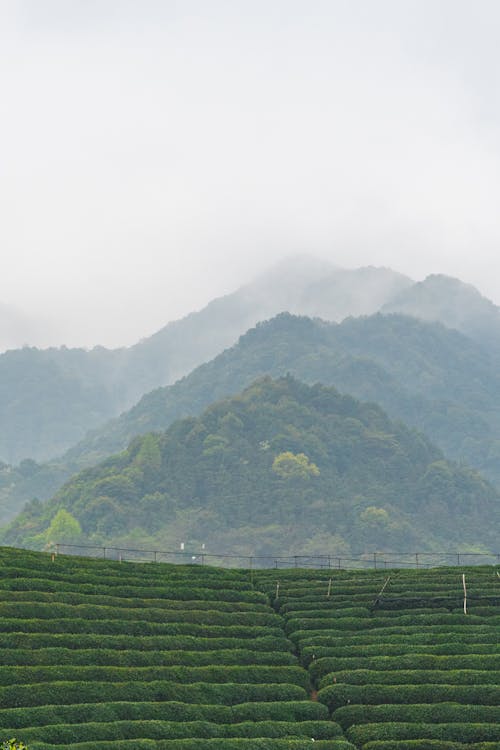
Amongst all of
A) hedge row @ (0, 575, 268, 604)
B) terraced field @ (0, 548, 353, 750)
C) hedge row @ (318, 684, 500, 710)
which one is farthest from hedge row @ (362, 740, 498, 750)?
hedge row @ (0, 575, 268, 604)

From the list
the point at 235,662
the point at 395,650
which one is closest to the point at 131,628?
the point at 235,662

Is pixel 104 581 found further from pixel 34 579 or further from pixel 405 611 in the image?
pixel 405 611

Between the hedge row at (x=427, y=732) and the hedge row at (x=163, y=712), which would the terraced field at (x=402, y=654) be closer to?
the hedge row at (x=427, y=732)

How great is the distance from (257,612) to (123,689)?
61.2 feet

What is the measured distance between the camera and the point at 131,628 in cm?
5762

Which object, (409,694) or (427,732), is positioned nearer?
(427,732)

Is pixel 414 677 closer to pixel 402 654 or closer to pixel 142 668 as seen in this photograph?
pixel 402 654

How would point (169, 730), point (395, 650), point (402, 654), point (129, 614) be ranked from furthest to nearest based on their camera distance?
point (129, 614), point (395, 650), point (402, 654), point (169, 730)

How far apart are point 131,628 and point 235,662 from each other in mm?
6780

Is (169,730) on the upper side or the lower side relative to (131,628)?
lower

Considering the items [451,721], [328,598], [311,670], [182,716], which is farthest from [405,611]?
[182,716]

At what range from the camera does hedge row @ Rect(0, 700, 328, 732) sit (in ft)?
145

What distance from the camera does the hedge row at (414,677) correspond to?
52.1m

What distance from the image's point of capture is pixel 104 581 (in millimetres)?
67438
